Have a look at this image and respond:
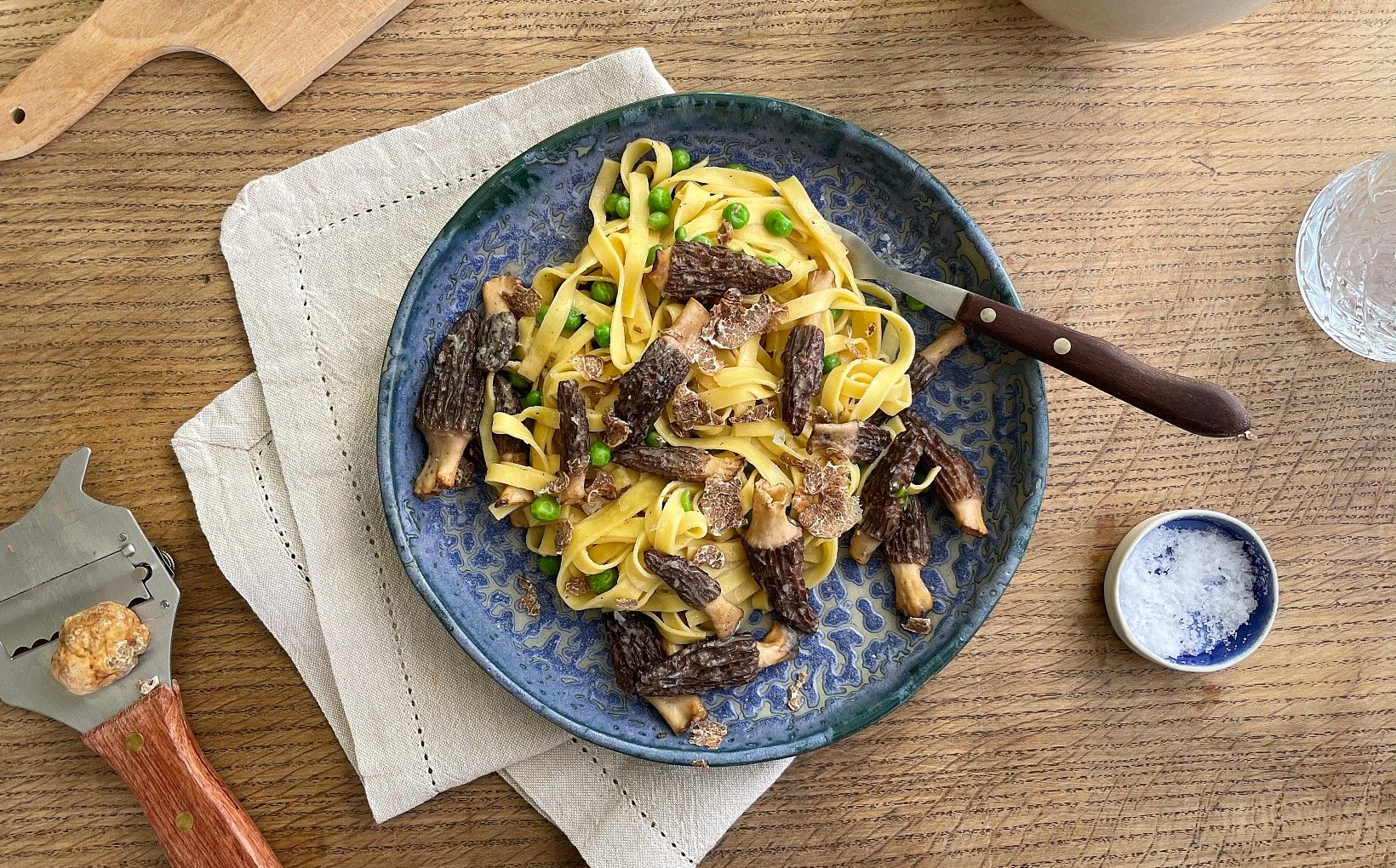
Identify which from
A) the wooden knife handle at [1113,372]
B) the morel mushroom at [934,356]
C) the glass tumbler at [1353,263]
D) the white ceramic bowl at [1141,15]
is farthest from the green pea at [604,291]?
the glass tumbler at [1353,263]

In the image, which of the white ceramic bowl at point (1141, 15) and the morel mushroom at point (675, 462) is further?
the morel mushroom at point (675, 462)

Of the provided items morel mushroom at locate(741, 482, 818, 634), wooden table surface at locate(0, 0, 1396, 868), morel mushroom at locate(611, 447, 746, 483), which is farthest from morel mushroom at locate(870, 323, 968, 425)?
morel mushroom at locate(611, 447, 746, 483)

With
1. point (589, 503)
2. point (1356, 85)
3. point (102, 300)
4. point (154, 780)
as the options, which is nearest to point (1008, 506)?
point (589, 503)

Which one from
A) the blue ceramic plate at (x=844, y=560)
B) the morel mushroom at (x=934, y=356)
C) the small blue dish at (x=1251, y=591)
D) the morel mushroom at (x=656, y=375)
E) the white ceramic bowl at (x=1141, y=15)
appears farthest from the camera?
the small blue dish at (x=1251, y=591)

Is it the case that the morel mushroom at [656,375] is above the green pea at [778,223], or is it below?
below

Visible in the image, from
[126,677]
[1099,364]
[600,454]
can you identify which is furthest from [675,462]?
[126,677]

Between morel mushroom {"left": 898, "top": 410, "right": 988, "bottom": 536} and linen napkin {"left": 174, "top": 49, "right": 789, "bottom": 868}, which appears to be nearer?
morel mushroom {"left": 898, "top": 410, "right": 988, "bottom": 536}

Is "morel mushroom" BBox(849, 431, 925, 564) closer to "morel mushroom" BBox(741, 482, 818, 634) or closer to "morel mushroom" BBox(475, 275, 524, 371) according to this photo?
"morel mushroom" BBox(741, 482, 818, 634)

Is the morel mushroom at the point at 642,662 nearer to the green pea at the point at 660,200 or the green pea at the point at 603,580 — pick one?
the green pea at the point at 603,580
